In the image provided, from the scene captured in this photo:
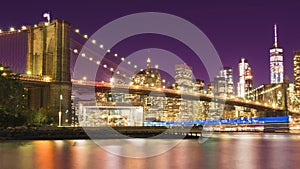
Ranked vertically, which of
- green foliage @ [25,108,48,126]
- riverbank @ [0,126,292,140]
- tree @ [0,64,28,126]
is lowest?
riverbank @ [0,126,292,140]

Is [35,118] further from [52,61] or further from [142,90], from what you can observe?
[142,90]

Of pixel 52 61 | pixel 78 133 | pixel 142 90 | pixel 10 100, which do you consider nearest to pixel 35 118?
pixel 10 100

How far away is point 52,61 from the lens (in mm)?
57469

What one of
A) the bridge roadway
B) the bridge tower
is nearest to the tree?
the bridge tower

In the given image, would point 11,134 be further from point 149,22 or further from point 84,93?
point 84,93

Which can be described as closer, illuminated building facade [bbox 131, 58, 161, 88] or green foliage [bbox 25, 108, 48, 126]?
green foliage [bbox 25, 108, 48, 126]

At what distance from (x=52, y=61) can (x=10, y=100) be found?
1742cm

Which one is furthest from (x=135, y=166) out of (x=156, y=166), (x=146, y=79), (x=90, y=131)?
(x=146, y=79)

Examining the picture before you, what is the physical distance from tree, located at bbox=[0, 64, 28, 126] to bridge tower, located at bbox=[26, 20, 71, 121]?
9.61 metres

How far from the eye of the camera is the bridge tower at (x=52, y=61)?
177 ft

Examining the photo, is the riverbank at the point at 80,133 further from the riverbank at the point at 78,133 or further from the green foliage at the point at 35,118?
the green foliage at the point at 35,118

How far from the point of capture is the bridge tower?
54.1 metres

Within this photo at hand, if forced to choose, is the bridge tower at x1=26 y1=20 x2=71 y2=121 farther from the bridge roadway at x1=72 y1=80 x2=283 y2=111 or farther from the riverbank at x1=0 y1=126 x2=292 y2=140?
the riverbank at x1=0 y1=126 x2=292 y2=140

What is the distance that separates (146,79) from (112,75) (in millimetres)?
11743
